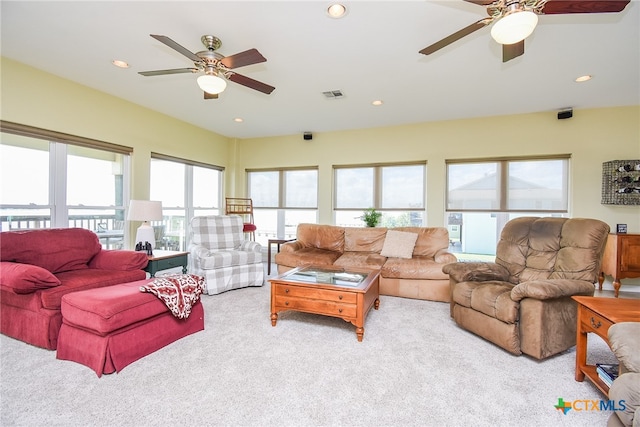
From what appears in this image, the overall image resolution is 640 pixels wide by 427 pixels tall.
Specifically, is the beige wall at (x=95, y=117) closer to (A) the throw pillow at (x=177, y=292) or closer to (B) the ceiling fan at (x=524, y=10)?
(A) the throw pillow at (x=177, y=292)

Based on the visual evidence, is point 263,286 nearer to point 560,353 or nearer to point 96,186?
point 96,186

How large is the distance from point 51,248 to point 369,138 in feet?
15.2

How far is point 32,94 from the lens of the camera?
296 centimetres

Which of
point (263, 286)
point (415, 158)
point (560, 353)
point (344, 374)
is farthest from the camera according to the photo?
point (415, 158)

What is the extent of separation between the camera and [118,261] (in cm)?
277

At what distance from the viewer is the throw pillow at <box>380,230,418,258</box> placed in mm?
3891

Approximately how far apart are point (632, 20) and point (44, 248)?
17.3ft

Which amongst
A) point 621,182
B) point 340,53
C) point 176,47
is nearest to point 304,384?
point 176,47

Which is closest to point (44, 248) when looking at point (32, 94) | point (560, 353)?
point (32, 94)

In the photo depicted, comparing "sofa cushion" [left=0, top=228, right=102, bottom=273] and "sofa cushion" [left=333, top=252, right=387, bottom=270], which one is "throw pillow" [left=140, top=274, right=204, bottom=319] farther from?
"sofa cushion" [left=333, top=252, right=387, bottom=270]

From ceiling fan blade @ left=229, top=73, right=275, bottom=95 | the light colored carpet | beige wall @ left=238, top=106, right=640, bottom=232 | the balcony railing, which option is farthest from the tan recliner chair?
the balcony railing

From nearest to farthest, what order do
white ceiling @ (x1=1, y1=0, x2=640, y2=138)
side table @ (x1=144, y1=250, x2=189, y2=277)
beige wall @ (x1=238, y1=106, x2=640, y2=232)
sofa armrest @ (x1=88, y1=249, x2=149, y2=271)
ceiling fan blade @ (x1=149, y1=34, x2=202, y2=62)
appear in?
1. ceiling fan blade @ (x1=149, y1=34, x2=202, y2=62)
2. white ceiling @ (x1=1, y1=0, x2=640, y2=138)
3. sofa armrest @ (x1=88, y1=249, x2=149, y2=271)
4. side table @ (x1=144, y1=250, x2=189, y2=277)
5. beige wall @ (x1=238, y1=106, x2=640, y2=232)

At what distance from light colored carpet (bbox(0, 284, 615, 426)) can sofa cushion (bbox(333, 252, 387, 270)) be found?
3.91 feet

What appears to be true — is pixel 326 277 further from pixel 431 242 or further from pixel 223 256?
pixel 431 242
